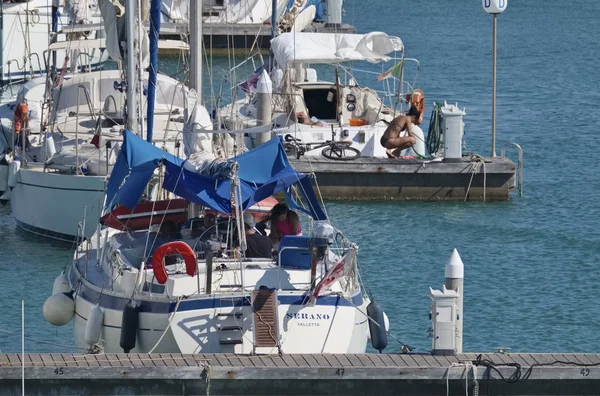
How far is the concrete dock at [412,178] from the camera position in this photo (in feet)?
101

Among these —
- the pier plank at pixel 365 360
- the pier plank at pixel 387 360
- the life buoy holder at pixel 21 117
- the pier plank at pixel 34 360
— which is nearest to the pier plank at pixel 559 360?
the pier plank at pixel 387 360

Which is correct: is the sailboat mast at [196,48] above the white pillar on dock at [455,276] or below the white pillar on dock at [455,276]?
above

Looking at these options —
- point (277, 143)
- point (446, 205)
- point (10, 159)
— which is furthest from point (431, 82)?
point (277, 143)

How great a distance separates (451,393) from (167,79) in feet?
54.0

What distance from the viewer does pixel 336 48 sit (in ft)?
114

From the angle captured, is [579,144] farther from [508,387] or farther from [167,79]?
[508,387]

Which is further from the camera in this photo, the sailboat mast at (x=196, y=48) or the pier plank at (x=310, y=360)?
the sailboat mast at (x=196, y=48)

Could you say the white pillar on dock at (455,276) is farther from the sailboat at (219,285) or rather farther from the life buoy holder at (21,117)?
the life buoy holder at (21,117)

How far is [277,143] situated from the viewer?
66.6 feet

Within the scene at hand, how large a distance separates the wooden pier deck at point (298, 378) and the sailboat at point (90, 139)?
818cm

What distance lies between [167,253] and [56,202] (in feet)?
33.3

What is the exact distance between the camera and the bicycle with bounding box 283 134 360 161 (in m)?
31.2

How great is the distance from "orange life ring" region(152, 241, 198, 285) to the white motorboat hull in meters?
8.65

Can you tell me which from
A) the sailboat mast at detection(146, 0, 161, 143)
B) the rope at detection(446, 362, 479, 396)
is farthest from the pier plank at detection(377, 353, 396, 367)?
the sailboat mast at detection(146, 0, 161, 143)
